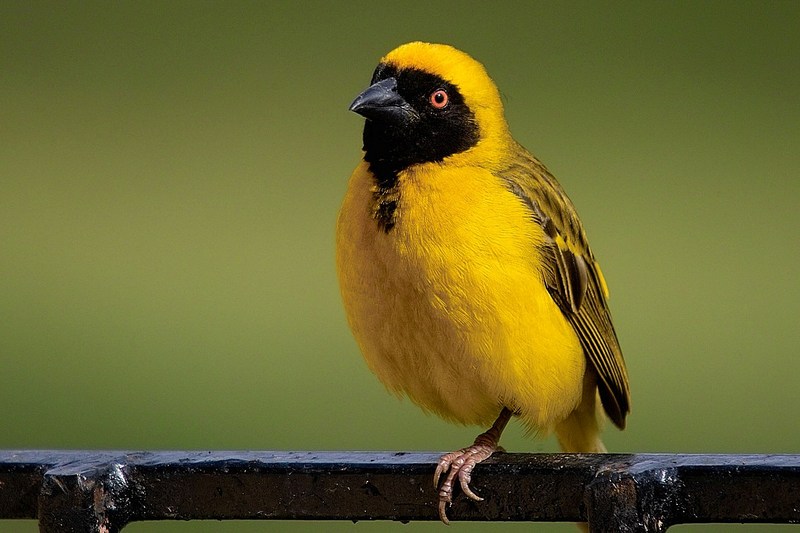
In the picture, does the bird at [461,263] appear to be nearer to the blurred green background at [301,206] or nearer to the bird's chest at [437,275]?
the bird's chest at [437,275]

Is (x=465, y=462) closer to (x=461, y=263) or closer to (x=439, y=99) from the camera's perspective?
(x=461, y=263)

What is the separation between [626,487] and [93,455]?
0.83 m

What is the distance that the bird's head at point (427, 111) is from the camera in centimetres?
348

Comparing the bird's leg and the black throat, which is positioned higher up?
the black throat

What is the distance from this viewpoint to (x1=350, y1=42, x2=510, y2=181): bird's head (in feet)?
11.4

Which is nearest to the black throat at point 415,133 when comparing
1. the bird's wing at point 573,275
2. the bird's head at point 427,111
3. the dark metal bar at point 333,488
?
the bird's head at point 427,111

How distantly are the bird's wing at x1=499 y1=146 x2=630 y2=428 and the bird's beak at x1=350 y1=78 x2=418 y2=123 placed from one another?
0.87 ft

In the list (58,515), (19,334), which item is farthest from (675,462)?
(19,334)

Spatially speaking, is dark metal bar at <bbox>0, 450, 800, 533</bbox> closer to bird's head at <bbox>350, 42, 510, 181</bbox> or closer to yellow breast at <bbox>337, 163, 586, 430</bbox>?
yellow breast at <bbox>337, 163, 586, 430</bbox>

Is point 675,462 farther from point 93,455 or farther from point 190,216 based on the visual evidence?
point 190,216

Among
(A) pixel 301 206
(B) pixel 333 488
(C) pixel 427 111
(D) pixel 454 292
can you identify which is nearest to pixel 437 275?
(D) pixel 454 292

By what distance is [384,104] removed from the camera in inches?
137

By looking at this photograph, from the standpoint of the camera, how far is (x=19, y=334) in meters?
7.31

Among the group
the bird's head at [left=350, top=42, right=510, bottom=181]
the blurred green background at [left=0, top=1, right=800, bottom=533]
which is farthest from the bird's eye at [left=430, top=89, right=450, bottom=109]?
the blurred green background at [left=0, top=1, right=800, bottom=533]
